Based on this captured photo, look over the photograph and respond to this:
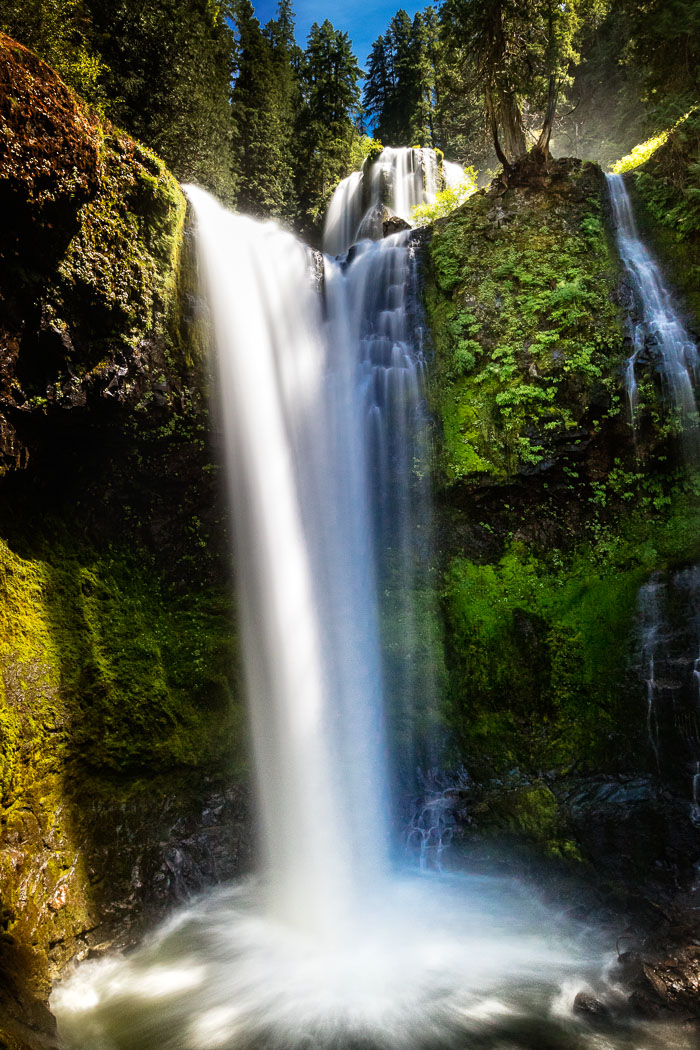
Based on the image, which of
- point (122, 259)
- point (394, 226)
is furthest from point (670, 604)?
point (394, 226)

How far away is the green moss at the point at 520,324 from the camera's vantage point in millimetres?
8523

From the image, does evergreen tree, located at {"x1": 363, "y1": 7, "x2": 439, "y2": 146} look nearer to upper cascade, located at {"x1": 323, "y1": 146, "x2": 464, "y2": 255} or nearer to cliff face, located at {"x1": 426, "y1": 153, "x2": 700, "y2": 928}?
upper cascade, located at {"x1": 323, "y1": 146, "x2": 464, "y2": 255}

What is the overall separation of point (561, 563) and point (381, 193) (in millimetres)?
15562

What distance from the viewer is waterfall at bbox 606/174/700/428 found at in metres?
8.10

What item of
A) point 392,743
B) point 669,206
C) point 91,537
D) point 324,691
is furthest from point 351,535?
point 669,206

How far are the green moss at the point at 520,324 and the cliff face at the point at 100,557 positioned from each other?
4178mm

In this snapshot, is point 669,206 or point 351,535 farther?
point 669,206

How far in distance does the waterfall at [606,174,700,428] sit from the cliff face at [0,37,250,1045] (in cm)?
687

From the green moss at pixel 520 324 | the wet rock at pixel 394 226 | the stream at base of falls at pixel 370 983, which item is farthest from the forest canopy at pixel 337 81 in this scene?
the stream at base of falls at pixel 370 983

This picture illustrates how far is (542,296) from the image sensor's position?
929 cm

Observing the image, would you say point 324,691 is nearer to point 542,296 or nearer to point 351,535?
point 351,535

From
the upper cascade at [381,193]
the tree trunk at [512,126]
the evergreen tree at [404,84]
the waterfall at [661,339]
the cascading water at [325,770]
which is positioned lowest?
the cascading water at [325,770]

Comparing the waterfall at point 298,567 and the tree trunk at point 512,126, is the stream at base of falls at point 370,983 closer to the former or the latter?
the waterfall at point 298,567

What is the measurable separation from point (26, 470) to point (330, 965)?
22.4 feet
